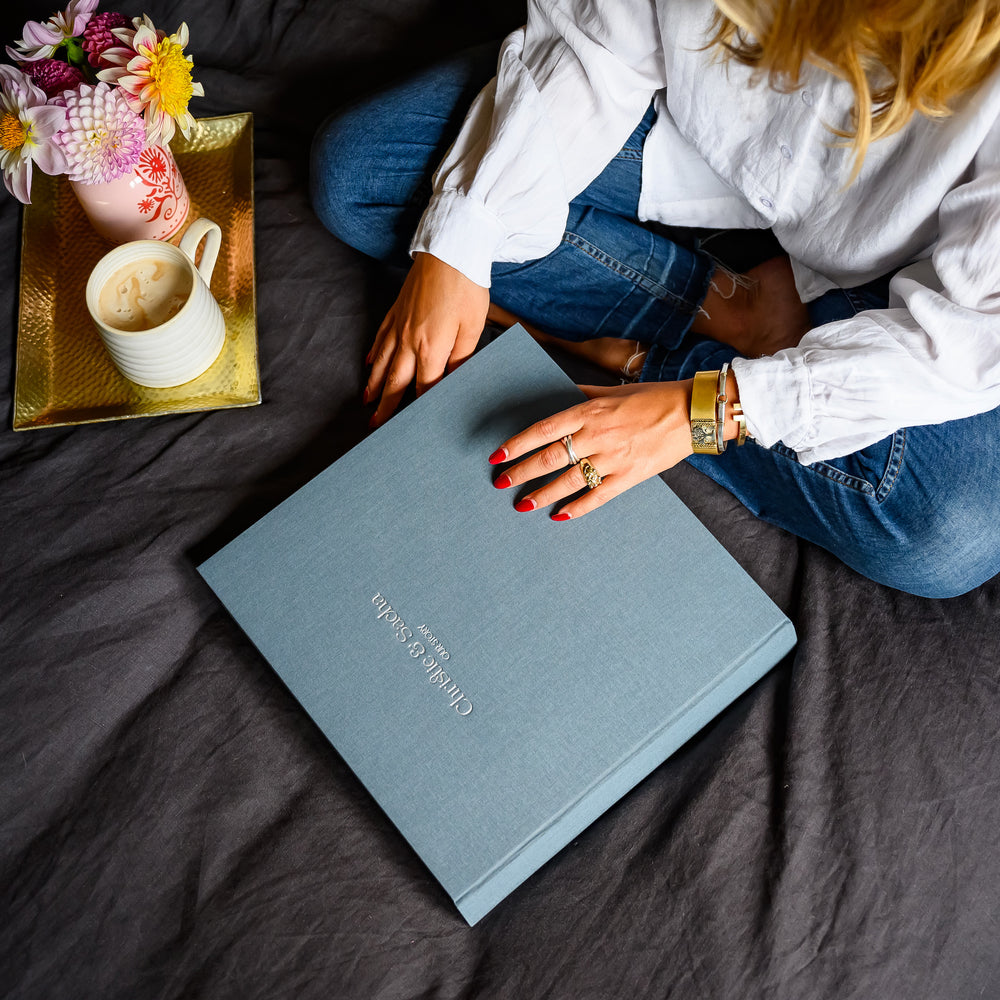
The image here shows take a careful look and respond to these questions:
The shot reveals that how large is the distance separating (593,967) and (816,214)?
26.9 inches

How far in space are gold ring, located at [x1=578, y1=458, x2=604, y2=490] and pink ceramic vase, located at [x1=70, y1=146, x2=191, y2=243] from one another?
50 centimetres

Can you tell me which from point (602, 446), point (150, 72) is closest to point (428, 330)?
point (602, 446)

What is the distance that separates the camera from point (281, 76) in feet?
3.31

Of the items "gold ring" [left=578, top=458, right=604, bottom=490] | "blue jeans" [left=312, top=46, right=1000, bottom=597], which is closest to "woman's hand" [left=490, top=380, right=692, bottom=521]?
"gold ring" [left=578, top=458, right=604, bottom=490]

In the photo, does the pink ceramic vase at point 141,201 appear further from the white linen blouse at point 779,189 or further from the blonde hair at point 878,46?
the blonde hair at point 878,46

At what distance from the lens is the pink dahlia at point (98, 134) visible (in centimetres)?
70

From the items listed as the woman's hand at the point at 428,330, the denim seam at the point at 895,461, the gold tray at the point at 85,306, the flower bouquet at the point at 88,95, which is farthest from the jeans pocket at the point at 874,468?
the flower bouquet at the point at 88,95

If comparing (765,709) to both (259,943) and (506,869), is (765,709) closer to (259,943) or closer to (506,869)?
(506,869)

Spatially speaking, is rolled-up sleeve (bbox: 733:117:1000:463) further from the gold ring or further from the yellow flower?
the yellow flower

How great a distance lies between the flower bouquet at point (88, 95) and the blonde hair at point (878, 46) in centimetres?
47

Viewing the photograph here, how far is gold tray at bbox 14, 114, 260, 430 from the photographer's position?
82 cm

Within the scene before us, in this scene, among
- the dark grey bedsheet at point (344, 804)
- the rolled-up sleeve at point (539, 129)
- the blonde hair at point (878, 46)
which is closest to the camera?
the blonde hair at point (878, 46)

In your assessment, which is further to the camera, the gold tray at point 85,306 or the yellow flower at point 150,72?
the gold tray at point 85,306

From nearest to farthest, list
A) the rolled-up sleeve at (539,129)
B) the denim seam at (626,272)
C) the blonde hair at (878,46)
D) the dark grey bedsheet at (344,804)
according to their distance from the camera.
→ the blonde hair at (878,46)
the dark grey bedsheet at (344,804)
the rolled-up sleeve at (539,129)
the denim seam at (626,272)
